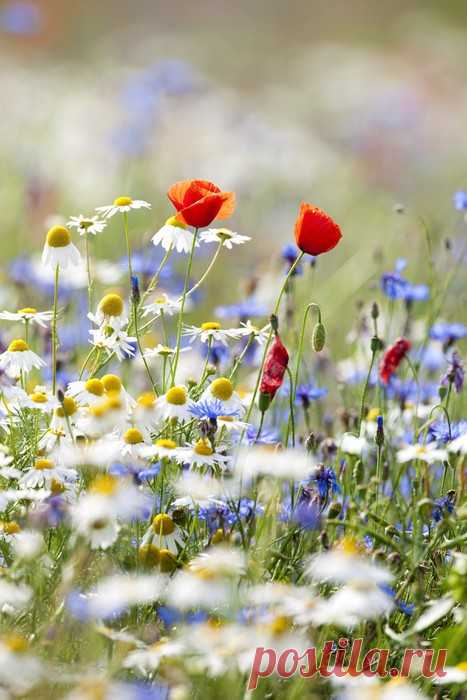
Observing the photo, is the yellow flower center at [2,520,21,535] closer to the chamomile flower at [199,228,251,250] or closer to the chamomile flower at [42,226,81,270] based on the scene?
the chamomile flower at [42,226,81,270]

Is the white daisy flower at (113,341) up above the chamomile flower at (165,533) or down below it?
above

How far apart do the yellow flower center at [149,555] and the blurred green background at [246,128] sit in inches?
66.6

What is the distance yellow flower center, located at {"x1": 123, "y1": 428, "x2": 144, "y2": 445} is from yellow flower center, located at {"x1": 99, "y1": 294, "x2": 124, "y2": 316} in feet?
1.13

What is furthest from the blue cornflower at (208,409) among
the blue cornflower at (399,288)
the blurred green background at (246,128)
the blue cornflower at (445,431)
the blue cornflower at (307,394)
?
the blurred green background at (246,128)

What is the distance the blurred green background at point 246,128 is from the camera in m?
6.91

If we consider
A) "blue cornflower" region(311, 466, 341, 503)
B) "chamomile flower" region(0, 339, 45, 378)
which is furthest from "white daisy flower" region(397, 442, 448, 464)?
"chamomile flower" region(0, 339, 45, 378)

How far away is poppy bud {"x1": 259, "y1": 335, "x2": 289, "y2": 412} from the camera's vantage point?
2.28 metres

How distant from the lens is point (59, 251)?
2.40 meters

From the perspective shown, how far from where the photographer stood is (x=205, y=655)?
1.73m

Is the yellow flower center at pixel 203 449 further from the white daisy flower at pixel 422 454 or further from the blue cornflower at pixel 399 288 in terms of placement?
the blue cornflower at pixel 399 288

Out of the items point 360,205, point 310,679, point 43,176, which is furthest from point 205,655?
point 360,205

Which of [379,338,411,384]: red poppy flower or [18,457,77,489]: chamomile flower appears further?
[379,338,411,384]: red poppy flower

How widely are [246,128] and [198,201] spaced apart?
624cm

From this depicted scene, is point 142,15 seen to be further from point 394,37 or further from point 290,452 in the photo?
point 290,452
